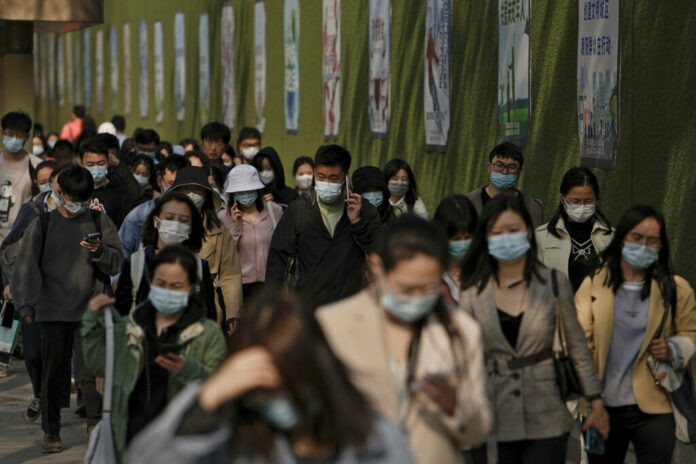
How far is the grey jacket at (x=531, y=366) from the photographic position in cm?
598

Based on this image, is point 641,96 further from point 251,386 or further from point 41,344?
point 251,386

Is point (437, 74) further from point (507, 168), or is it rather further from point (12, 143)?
point (507, 168)

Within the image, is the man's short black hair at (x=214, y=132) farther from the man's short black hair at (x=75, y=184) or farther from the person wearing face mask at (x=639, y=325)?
the person wearing face mask at (x=639, y=325)

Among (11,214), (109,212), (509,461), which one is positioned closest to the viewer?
(509,461)

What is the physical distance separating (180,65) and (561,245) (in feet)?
78.4

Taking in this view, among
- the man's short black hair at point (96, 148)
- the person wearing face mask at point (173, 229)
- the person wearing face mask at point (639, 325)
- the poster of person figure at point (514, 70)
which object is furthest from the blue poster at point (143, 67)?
the person wearing face mask at point (639, 325)

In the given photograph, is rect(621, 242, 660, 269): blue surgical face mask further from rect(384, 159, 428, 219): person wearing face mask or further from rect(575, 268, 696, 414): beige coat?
rect(384, 159, 428, 219): person wearing face mask

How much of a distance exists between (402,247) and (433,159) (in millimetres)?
11070

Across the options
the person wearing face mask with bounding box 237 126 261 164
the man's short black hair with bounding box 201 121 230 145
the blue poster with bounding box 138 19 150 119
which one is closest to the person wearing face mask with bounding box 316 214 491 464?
the man's short black hair with bounding box 201 121 230 145

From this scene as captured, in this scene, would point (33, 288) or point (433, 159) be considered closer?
point (33, 288)

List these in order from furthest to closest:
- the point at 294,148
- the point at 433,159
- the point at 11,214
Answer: the point at 294,148
the point at 433,159
the point at 11,214

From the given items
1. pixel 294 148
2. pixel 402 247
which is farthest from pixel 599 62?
pixel 294 148

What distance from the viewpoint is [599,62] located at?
10.8 m

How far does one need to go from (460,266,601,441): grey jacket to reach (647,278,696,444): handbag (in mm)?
668
